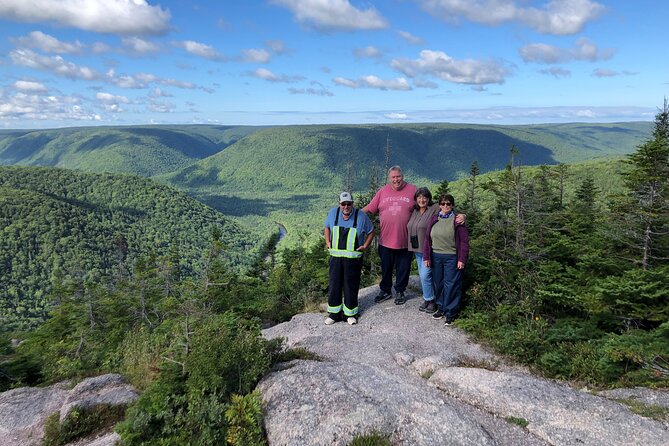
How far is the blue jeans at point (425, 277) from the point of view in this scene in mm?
8312

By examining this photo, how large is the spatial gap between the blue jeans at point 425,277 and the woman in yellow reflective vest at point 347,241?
132cm

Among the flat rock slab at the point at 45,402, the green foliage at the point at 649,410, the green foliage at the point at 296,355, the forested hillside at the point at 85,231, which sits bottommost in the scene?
the forested hillside at the point at 85,231

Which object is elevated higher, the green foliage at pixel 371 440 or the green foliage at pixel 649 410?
the green foliage at pixel 371 440

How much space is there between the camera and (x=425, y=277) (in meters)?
8.43

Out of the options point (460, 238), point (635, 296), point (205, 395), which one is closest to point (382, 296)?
point (460, 238)

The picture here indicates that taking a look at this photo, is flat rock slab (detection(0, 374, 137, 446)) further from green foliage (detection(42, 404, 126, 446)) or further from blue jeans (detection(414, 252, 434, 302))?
blue jeans (detection(414, 252, 434, 302))

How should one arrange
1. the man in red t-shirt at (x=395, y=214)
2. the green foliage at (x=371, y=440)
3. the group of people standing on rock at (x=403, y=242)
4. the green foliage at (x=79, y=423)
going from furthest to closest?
the man in red t-shirt at (x=395, y=214)
the group of people standing on rock at (x=403, y=242)
the green foliage at (x=79, y=423)
the green foliage at (x=371, y=440)

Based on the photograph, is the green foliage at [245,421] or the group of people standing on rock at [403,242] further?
the group of people standing on rock at [403,242]

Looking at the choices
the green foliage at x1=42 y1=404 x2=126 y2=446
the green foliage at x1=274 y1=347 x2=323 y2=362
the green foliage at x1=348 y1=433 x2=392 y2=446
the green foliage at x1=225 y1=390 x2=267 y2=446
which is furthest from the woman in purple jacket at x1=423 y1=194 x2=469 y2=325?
the green foliage at x1=42 y1=404 x2=126 y2=446

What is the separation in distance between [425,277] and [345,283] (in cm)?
185

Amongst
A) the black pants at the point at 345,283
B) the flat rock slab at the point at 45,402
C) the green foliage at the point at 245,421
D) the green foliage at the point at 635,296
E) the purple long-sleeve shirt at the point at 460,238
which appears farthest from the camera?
the black pants at the point at 345,283

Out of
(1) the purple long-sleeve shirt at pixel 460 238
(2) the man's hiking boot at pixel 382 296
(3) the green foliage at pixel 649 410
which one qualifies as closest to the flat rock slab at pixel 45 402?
(2) the man's hiking boot at pixel 382 296

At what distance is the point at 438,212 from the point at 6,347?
20810 millimetres

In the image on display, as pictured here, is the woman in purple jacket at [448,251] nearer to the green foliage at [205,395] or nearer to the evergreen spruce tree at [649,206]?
the evergreen spruce tree at [649,206]
